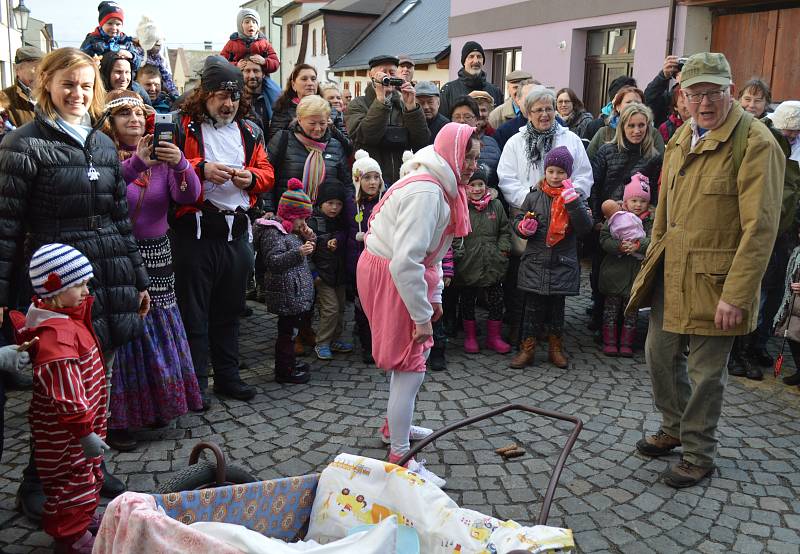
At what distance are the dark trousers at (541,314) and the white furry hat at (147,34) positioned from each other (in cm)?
494

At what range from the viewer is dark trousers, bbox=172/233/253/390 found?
4.70 metres

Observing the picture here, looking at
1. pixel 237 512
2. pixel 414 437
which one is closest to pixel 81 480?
pixel 237 512

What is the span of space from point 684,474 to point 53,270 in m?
Result: 3.43

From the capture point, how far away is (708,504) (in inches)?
152

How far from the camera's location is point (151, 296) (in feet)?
→ 14.5

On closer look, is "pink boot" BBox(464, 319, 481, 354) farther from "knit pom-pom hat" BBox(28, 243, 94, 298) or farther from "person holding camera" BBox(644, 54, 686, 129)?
"knit pom-pom hat" BBox(28, 243, 94, 298)

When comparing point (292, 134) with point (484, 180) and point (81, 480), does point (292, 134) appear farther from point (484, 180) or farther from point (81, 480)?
point (81, 480)

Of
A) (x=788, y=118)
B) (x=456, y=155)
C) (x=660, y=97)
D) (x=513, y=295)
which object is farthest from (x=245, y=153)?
(x=660, y=97)

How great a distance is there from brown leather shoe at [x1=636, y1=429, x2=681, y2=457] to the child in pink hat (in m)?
1.92

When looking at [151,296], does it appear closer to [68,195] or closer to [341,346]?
[68,195]

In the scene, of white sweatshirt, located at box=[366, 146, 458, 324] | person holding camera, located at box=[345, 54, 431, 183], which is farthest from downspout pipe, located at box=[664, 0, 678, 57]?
white sweatshirt, located at box=[366, 146, 458, 324]

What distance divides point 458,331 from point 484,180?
4.93ft

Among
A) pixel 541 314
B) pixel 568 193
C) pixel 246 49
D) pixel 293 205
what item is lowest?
pixel 541 314

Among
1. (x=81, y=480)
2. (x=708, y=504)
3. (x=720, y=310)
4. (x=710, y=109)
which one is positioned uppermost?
(x=710, y=109)
